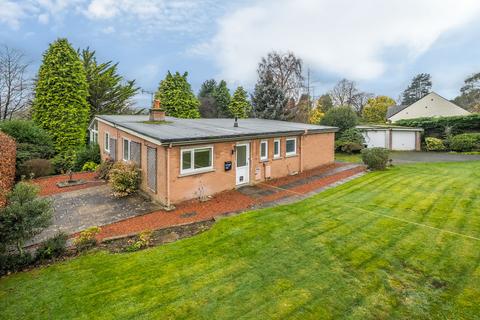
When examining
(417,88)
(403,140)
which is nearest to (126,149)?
(403,140)

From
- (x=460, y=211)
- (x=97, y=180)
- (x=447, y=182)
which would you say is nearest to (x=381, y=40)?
(x=447, y=182)

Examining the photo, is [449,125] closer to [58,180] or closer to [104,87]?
[58,180]

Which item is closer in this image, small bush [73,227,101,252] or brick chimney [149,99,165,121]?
small bush [73,227,101,252]

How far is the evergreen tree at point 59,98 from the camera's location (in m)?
22.4

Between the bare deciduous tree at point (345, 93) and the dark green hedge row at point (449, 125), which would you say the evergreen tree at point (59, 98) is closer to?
the dark green hedge row at point (449, 125)

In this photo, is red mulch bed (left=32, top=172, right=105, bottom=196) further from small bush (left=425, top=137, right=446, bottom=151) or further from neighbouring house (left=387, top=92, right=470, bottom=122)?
neighbouring house (left=387, top=92, right=470, bottom=122)

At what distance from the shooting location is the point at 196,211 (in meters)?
10.3

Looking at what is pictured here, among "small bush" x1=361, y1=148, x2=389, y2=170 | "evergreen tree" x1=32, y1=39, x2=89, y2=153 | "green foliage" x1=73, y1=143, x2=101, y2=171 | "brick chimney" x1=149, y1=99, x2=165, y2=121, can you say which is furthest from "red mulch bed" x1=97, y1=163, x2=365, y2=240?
"evergreen tree" x1=32, y1=39, x2=89, y2=153

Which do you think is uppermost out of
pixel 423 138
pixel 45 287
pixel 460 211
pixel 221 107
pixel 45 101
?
pixel 221 107

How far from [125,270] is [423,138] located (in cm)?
3166

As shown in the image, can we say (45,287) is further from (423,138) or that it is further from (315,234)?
(423,138)

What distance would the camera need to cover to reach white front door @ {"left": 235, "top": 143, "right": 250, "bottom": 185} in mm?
13320

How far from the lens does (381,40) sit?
22.3 metres

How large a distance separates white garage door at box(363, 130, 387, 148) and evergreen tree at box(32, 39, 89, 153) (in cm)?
2799
